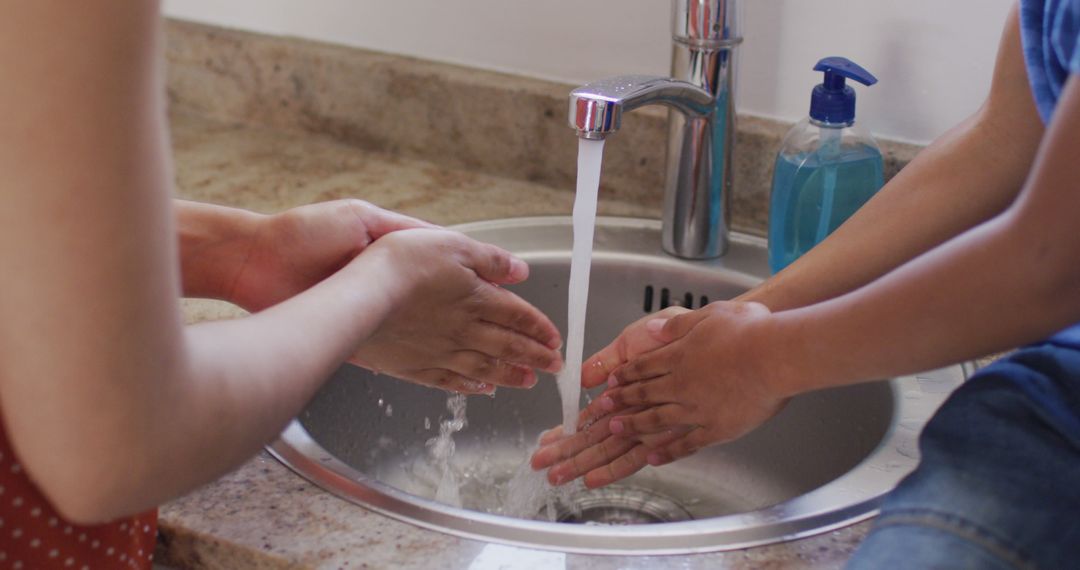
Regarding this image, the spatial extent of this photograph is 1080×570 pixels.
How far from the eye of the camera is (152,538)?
73 cm

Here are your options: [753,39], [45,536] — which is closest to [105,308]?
[45,536]

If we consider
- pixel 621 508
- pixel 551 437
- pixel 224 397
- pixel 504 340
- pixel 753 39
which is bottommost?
pixel 621 508

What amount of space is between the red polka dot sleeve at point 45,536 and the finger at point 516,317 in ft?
1.04

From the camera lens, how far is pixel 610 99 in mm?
860

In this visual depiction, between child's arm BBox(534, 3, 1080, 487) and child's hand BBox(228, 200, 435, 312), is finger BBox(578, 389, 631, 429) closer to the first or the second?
child's arm BBox(534, 3, 1080, 487)

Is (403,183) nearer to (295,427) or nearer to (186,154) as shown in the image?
(186,154)

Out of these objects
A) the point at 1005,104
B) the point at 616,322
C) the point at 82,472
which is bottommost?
the point at 616,322

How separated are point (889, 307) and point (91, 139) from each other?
1.35 feet

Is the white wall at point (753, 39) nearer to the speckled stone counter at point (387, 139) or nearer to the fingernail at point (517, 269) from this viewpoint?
the speckled stone counter at point (387, 139)

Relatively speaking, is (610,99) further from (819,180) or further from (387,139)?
(387,139)

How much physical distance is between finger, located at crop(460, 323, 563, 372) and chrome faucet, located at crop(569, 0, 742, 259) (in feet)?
0.58

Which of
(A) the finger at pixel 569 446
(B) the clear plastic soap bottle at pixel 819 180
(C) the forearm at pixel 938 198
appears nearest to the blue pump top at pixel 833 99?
(B) the clear plastic soap bottle at pixel 819 180

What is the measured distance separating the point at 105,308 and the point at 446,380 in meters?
0.46

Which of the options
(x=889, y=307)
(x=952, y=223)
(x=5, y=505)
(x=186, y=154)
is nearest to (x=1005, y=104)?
(x=952, y=223)
